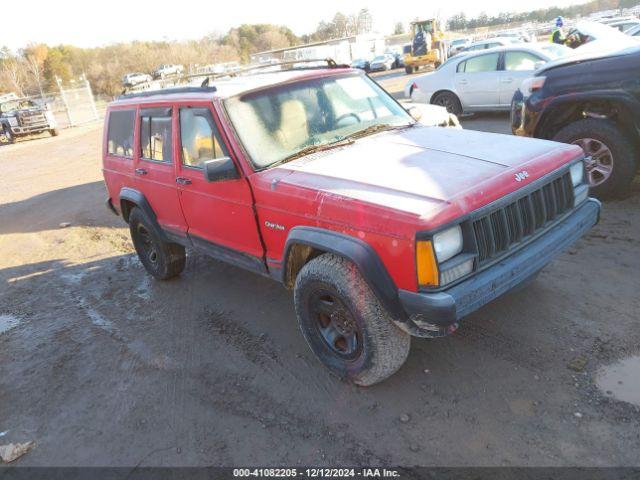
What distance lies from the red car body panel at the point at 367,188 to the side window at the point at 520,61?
24.1ft

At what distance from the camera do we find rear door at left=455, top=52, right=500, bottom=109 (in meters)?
10.7

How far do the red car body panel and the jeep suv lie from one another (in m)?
21.3

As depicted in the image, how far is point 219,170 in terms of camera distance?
11.0 feet

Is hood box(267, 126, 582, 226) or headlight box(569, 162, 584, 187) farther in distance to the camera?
headlight box(569, 162, 584, 187)

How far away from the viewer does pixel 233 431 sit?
301 centimetres

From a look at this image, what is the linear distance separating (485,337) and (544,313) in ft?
1.82

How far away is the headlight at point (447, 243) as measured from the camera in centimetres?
259

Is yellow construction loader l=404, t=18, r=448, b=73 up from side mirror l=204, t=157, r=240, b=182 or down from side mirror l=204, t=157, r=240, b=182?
up

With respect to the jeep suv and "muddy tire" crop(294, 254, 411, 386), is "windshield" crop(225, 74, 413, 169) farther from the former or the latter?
the jeep suv

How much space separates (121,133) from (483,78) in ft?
28.0

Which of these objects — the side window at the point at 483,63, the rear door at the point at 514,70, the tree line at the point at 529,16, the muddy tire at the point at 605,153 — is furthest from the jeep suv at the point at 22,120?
the tree line at the point at 529,16

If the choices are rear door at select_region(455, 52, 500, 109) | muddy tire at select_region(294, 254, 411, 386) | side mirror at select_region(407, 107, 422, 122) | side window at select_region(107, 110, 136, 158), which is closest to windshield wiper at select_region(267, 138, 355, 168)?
muddy tire at select_region(294, 254, 411, 386)

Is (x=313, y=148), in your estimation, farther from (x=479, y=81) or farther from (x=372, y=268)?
(x=479, y=81)

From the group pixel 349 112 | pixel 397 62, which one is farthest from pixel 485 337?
pixel 397 62
